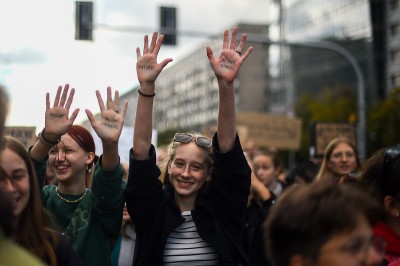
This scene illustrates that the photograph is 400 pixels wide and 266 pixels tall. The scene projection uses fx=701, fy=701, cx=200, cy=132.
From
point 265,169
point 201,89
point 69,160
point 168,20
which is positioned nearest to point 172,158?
point 69,160

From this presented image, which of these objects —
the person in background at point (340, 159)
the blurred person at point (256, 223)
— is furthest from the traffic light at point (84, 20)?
the blurred person at point (256, 223)

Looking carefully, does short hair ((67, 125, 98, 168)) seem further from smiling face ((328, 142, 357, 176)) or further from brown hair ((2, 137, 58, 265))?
smiling face ((328, 142, 357, 176))

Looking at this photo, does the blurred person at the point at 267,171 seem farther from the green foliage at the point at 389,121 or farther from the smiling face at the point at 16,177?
the green foliage at the point at 389,121

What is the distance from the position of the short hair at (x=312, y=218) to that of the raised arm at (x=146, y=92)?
1.52 m

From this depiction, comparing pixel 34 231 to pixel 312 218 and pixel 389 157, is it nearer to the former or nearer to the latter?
pixel 312 218

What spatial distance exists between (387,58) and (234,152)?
62.5 m

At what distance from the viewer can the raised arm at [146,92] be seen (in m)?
3.51

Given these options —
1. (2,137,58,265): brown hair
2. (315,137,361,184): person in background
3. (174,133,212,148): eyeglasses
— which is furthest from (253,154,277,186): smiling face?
(2,137,58,265): brown hair

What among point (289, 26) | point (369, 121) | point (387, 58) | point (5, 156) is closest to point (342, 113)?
point (369, 121)

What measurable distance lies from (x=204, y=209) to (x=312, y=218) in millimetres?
1685

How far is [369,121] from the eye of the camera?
43156 millimetres

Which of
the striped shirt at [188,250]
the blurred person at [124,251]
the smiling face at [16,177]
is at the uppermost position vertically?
the smiling face at [16,177]

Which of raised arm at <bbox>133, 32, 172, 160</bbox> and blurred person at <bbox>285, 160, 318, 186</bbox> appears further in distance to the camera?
blurred person at <bbox>285, 160, 318, 186</bbox>

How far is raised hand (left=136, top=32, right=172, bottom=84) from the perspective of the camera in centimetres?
366
